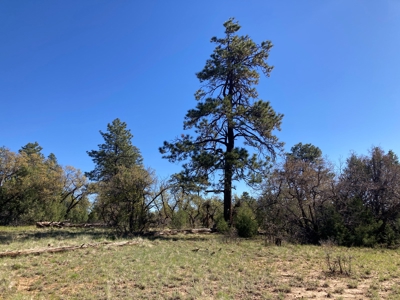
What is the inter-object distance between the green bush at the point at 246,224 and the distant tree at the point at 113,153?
23.4 meters

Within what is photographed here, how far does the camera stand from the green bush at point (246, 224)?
A: 1569cm

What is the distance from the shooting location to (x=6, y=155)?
2895cm

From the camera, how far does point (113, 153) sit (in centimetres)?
3722

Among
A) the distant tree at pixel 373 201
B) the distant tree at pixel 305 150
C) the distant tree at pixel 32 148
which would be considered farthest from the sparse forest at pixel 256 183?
the distant tree at pixel 32 148

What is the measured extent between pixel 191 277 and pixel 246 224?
977 centimetres

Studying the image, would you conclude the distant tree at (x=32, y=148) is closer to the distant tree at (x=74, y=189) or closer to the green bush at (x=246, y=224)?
the distant tree at (x=74, y=189)

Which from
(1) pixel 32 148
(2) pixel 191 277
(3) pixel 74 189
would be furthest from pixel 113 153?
(2) pixel 191 277

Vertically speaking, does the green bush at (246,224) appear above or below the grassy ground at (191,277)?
above

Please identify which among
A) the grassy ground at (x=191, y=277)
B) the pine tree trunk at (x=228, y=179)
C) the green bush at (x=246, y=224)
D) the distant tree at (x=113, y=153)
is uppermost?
the distant tree at (x=113, y=153)

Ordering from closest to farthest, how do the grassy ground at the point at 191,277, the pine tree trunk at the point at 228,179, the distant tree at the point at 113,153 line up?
the grassy ground at the point at 191,277 → the pine tree trunk at the point at 228,179 → the distant tree at the point at 113,153


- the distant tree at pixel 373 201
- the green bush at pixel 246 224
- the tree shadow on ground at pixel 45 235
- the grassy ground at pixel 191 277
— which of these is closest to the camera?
the grassy ground at pixel 191 277

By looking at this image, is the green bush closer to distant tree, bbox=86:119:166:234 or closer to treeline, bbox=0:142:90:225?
distant tree, bbox=86:119:166:234

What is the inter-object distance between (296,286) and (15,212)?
102 feet

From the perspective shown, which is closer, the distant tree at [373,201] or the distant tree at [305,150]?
the distant tree at [373,201]
